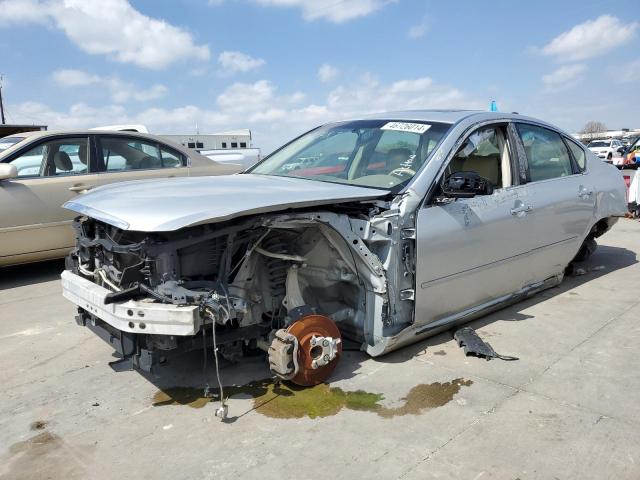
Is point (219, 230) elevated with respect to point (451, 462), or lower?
elevated

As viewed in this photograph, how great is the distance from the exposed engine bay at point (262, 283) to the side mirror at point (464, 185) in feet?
1.47

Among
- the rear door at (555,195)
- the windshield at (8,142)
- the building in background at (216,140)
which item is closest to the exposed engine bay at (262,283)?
the rear door at (555,195)

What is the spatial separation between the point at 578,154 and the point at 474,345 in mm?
2517

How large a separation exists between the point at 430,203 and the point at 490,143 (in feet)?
3.59

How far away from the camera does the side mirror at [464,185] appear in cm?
340

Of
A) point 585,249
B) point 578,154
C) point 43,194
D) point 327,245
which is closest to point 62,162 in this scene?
point 43,194

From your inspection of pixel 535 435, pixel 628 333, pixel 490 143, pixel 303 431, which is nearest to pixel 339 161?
pixel 490 143

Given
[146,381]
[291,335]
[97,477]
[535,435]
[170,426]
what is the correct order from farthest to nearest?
[146,381] → [291,335] → [170,426] → [535,435] → [97,477]

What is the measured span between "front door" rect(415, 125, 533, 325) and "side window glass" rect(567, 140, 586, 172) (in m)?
1.22

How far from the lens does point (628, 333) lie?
4.06 meters

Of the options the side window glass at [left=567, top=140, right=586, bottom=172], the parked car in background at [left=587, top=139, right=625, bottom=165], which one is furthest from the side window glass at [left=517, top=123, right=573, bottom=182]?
the parked car in background at [left=587, top=139, right=625, bottom=165]

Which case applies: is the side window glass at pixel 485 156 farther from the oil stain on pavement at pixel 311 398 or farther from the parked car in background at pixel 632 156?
the parked car in background at pixel 632 156

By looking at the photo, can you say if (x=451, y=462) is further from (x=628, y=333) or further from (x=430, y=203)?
(x=628, y=333)

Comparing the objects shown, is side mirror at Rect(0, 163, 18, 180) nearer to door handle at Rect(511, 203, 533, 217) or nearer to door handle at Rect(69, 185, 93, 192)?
door handle at Rect(69, 185, 93, 192)
